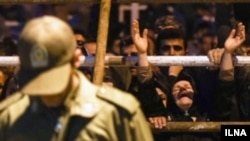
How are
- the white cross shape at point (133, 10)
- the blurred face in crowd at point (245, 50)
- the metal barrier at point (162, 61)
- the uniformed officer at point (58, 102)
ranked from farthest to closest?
the white cross shape at point (133, 10), the blurred face in crowd at point (245, 50), the metal barrier at point (162, 61), the uniformed officer at point (58, 102)

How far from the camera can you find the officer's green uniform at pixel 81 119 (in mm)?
5594

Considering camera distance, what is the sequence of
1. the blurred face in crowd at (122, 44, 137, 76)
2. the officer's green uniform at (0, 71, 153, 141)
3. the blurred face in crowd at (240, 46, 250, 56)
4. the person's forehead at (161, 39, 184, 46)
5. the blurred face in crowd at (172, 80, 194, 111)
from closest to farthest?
the officer's green uniform at (0, 71, 153, 141), the blurred face in crowd at (172, 80, 194, 111), the blurred face in crowd at (240, 46, 250, 56), the person's forehead at (161, 39, 184, 46), the blurred face in crowd at (122, 44, 137, 76)

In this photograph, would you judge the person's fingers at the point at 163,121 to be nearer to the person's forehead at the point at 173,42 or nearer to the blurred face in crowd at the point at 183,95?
the blurred face in crowd at the point at 183,95

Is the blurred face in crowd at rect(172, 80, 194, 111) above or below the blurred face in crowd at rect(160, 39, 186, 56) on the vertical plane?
below

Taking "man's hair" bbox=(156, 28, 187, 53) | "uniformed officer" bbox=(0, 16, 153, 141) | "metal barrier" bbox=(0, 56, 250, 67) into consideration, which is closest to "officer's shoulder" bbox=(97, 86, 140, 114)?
"uniformed officer" bbox=(0, 16, 153, 141)

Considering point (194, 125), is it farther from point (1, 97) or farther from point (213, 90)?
point (1, 97)

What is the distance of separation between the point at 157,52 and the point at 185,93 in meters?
0.79

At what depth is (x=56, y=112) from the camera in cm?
560

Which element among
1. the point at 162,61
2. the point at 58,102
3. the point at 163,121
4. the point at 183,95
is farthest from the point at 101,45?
the point at 58,102

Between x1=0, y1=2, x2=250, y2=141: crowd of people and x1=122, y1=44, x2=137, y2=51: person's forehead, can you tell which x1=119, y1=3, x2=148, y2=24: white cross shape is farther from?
x1=122, y1=44, x2=137, y2=51: person's forehead

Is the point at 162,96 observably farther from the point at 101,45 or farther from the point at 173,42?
the point at 101,45

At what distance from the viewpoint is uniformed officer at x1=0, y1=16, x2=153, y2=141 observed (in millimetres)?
5488

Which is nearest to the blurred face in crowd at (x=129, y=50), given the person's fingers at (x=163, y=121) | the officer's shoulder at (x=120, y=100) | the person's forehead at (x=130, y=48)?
the person's forehead at (x=130, y=48)

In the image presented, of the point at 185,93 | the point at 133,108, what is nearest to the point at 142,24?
the point at 185,93
